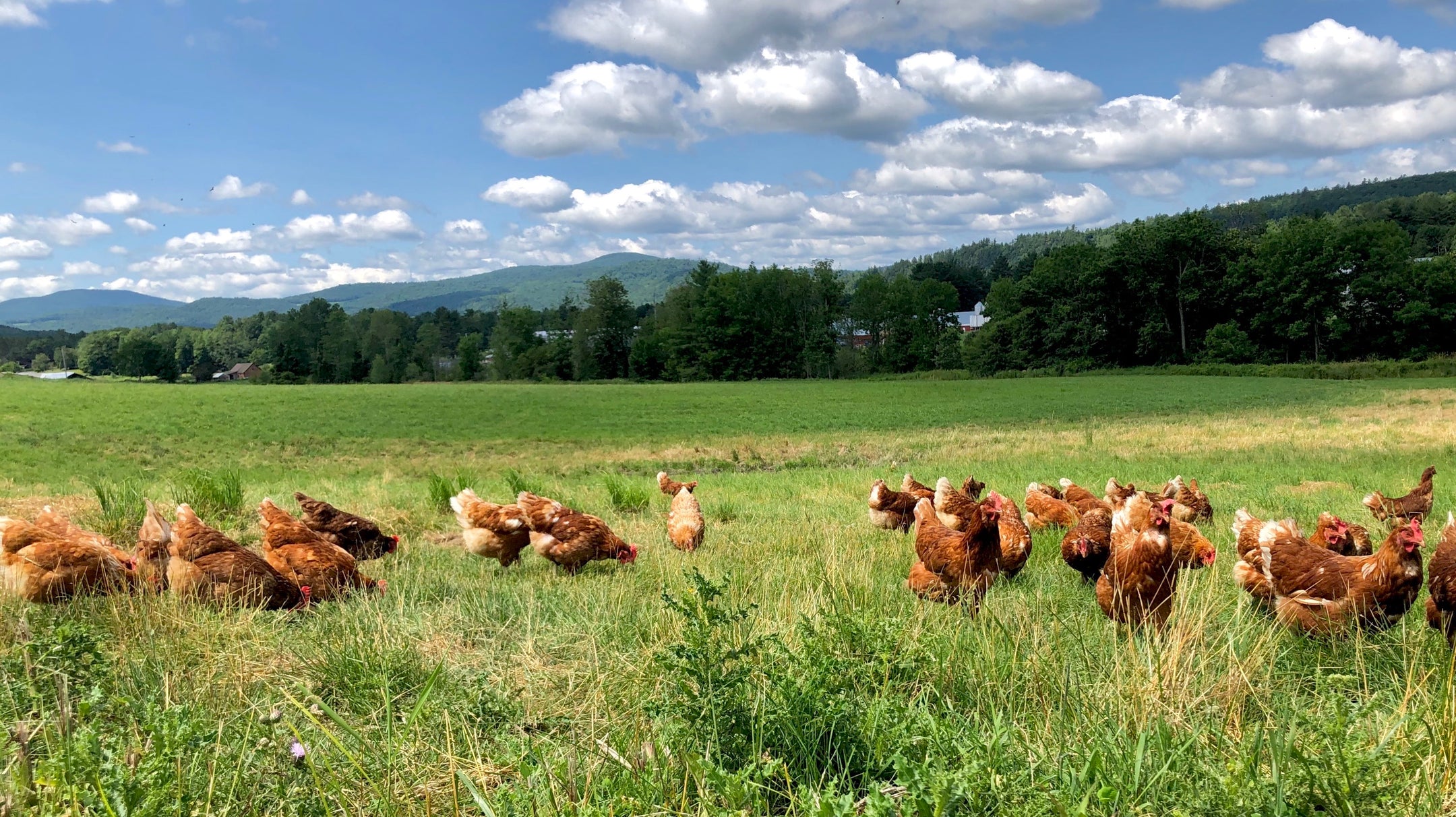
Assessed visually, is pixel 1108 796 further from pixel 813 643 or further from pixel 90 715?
pixel 90 715

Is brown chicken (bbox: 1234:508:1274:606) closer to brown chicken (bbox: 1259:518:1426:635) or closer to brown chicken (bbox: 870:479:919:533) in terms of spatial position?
brown chicken (bbox: 1259:518:1426:635)

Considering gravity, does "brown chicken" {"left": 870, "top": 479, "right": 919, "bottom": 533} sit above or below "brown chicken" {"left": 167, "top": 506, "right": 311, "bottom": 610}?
below

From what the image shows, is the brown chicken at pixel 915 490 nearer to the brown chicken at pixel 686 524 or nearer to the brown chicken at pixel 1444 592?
the brown chicken at pixel 686 524

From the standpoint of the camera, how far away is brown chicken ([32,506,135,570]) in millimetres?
5262

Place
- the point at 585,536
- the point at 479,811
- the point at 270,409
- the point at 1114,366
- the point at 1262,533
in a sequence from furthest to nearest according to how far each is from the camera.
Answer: the point at 1114,366 → the point at 270,409 → the point at 585,536 → the point at 1262,533 → the point at 479,811

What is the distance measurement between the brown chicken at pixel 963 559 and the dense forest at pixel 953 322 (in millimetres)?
78759

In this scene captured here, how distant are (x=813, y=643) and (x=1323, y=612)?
3514 millimetres

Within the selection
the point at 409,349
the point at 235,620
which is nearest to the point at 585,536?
the point at 235,620

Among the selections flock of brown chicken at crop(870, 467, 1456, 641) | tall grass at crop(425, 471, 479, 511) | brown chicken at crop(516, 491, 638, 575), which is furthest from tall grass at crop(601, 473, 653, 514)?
flock of brown chicken at crop(870, 467, 1456, 641)

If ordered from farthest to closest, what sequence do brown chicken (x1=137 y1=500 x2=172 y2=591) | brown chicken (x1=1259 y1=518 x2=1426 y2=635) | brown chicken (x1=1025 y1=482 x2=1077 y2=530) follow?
brown chicken (x1=1025 y1=482 x2=1077 y2=530) → brown chicken (x1=137 y1=500 x2=172 y2=591) → brown chicken (x1=1259 y1=518 x2=1426 y2=635)

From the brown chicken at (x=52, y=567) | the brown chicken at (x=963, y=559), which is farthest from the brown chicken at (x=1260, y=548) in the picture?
the brown chicken at (x=52, y=567)

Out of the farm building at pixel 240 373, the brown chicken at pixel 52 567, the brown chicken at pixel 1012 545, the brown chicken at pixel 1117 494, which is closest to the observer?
the brown chicken at pixel 52 567

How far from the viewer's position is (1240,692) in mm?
3152

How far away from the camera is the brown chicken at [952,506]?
7.46 metres
